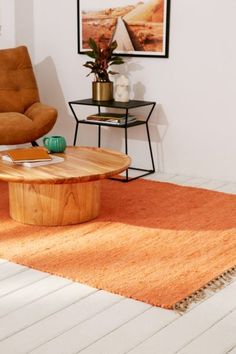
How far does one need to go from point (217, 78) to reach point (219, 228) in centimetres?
148

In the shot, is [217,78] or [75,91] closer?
[217,78]

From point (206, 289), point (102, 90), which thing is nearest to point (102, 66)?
point (102, 90)

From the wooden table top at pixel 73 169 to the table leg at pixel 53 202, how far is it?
9cm

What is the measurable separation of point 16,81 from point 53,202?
1942 mm

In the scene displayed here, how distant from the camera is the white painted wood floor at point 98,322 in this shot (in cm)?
230

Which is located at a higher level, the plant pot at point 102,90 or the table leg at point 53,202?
the plant pot at point 102,90

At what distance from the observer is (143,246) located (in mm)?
3291

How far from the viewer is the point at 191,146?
4898 millimetres

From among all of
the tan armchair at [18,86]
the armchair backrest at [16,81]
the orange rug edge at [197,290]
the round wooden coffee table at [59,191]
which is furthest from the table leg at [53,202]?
the armchair backrest at [16,81]

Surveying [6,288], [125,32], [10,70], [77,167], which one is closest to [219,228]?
[77,167]

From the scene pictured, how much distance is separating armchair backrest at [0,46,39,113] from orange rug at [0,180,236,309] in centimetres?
114

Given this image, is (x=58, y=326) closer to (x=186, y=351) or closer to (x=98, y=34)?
(x=186, y=351)

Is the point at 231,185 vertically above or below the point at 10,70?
below

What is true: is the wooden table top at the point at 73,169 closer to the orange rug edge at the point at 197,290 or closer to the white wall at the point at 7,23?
the orange rug edge at the point at 197,290
